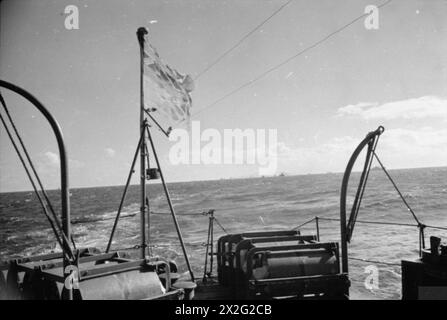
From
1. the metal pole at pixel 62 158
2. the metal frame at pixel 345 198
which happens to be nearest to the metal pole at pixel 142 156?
the metal pole at pixel 62 158

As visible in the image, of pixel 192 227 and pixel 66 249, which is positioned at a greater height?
pixel 66 249

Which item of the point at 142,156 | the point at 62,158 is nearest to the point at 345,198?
the point at 142,156

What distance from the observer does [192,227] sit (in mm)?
37062

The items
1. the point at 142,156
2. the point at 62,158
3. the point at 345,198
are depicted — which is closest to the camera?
the point at 62,158

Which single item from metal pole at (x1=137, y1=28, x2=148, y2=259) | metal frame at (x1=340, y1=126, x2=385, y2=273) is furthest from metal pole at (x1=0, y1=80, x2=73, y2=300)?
metal frame at (x1=340, y1=126, x2=385, y2=273)

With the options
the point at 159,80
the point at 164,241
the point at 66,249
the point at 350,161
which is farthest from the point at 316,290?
the point at 164,241

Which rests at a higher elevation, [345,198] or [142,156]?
[142,156]

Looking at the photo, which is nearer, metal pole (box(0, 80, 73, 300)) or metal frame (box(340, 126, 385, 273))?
metal pole (box(0, 80, 73, 300))

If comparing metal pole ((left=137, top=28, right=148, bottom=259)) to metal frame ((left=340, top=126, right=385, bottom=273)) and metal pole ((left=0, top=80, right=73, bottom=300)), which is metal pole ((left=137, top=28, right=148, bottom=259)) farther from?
metal frame ((left=340, top=126, right=385, bottom=273))

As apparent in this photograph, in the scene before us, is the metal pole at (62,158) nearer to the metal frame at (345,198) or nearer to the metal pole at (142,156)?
the metal pole at (142,156)

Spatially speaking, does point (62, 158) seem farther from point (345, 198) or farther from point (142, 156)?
point (345, 198)

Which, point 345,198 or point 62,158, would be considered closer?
point 62,158
